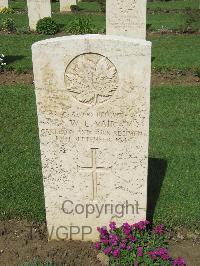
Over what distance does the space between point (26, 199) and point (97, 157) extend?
5.98 ft

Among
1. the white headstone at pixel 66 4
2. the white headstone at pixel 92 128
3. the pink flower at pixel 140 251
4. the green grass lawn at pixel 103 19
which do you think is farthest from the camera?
the white headstone at pixel 66 4

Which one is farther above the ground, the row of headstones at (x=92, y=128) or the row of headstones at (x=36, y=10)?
the row of headstones at (x=36, y=10)

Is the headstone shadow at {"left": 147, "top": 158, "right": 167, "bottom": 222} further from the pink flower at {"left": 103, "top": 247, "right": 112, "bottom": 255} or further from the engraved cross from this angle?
the engraved cross

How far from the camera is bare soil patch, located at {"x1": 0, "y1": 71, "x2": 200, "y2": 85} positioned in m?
11.4

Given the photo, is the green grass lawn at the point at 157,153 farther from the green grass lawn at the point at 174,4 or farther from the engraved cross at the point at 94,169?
the green grass lawn at the point at 174,4

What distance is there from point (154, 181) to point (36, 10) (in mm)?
15206

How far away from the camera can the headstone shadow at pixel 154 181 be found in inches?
230

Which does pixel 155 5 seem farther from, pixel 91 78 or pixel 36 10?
pixel 91 78

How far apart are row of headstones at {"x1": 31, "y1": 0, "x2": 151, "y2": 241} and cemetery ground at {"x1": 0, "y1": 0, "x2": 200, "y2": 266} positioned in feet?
1.41

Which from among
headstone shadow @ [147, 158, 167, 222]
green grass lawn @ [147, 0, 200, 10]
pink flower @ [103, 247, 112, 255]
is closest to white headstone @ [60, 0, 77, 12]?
green grass lawn @ [147, 0, 200, 10]

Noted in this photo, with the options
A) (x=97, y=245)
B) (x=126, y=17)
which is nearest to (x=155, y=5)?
(x=126, y=17)

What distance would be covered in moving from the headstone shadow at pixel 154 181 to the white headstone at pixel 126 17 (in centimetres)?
646

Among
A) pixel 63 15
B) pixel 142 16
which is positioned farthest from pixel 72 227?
pixel 63 15

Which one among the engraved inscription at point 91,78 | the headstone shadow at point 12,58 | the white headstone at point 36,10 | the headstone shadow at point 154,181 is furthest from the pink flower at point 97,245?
the white headstone at point 36,10
